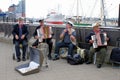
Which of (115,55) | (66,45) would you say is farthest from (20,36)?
(115,55)

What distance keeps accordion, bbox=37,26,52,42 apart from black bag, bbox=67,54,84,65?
1321 millimetres

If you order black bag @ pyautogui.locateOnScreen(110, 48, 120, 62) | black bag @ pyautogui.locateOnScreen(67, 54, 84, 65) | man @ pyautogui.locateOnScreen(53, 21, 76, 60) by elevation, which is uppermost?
man @ pyautogui.locateOnScreen(53, 21, 76, 60)

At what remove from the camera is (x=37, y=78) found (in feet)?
24.7

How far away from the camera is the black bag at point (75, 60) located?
941 cm

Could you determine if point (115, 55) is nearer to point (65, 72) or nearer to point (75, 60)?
point (75, 60)

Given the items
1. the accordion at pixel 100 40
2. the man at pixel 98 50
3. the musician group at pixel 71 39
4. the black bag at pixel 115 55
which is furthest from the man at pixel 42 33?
the black bag at pixel 115 55

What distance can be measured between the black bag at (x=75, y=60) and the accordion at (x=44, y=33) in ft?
4.33

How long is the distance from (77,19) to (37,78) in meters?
14.2

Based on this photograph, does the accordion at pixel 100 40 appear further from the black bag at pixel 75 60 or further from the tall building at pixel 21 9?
the tall building at pixel 21 9

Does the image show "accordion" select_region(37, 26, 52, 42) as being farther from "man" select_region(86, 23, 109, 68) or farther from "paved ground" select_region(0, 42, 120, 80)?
"man" select_region(86, 23, 109, 68)

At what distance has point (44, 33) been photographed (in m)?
10.5

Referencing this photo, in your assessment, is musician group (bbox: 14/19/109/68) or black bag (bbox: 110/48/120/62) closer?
black bag (bbox: 110/48/120/62)

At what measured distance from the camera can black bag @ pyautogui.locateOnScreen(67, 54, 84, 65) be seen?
30.9ft

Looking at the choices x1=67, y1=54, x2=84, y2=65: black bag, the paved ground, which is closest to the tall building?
x1=67, y1=54, x2=84, y2=65: black bag
